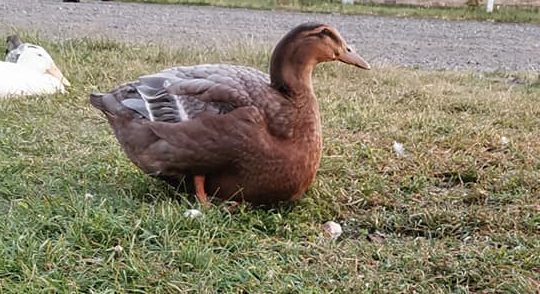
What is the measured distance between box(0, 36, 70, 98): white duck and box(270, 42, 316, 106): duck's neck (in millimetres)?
2614

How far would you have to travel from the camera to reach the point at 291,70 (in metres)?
3.02

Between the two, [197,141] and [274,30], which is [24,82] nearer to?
[197,141]

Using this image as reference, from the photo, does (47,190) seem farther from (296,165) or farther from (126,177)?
(296,165)

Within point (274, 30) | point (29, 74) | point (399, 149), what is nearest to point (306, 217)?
point (399, 149)

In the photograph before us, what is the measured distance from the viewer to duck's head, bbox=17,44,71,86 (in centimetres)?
541

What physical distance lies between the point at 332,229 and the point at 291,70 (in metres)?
0.66

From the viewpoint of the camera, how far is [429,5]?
14555 millimetres

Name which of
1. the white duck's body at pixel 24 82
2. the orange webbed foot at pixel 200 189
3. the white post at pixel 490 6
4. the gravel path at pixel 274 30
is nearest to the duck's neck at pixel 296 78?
the orange webbed foot at pixel 200 189

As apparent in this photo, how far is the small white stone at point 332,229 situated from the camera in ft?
9.34

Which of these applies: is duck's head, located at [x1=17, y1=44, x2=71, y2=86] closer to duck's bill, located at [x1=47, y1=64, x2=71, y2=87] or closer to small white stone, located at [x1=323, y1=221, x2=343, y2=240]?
duck's bill, located at [x1=47, y1=64, x2=71, y2=87]

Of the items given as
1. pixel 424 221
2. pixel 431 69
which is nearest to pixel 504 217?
pixel 424 221

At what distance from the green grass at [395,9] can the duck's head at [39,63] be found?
8.40 metres

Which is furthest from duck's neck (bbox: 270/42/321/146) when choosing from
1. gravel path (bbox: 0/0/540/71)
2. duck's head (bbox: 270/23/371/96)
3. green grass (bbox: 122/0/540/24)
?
green grass (bbox: 122/0/540/24)

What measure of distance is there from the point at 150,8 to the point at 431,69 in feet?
22.7
